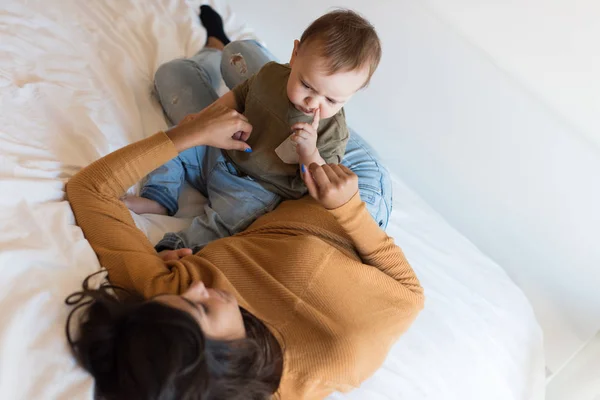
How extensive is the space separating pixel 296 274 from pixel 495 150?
96 cm

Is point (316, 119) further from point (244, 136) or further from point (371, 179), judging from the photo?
point (371, 179)

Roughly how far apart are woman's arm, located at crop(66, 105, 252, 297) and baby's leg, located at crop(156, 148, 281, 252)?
0.50 ft

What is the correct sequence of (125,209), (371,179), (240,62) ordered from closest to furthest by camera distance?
(125,209)
(371,179)
(240,62)

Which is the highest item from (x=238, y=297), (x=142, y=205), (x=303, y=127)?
(x=303, y=127)

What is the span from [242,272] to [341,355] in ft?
0.74

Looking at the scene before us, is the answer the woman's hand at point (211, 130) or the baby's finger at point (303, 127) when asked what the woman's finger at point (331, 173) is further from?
the woman's hand at point (211, 130)

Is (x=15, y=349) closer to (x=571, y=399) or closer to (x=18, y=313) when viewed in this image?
(x=18, y=313)

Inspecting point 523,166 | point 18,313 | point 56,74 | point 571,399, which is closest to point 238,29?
point 56,74

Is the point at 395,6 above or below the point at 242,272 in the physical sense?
above

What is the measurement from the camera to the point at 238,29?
1.71 meters

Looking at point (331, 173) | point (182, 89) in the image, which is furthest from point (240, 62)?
point (331, 173)

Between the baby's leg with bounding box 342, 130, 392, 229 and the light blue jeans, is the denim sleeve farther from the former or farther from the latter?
the baby's leg with bounding box 342, 130, 392, 229

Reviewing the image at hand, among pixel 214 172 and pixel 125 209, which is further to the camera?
pixel 214 172

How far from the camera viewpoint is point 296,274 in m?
0.82
